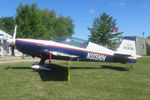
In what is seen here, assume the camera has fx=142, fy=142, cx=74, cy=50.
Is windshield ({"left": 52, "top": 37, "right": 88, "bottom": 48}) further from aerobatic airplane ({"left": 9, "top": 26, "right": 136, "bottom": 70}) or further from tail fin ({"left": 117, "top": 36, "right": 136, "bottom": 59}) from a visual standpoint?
tail fin ({"left": 117, "top": 36, "right": 136, "bottom": 59})

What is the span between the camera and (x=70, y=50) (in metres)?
9.11

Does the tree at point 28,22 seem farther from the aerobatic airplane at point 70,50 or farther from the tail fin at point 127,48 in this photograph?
the tail fin at point 127,48

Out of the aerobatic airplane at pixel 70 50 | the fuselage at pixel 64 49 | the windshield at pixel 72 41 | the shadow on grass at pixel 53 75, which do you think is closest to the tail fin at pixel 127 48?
the aerobatic airplane at pixel 70 50

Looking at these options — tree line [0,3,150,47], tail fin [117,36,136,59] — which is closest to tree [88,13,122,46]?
tree line [0,3,150,47]

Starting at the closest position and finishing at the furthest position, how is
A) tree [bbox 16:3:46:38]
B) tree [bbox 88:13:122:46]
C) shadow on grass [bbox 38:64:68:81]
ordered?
shadow on grass [bbox 38:64:68:81], tree [bbox 16:3:46:38], tree [bbox 88:13:122:46]

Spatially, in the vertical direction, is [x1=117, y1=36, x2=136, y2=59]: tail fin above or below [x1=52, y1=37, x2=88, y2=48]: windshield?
below

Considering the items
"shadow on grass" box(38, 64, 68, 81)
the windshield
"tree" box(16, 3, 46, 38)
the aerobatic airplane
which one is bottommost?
"shadow on grass" box(38, 64, 68, 81)

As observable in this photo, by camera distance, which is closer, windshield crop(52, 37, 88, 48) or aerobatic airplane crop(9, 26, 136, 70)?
aerobatic airplane crop(9, 26, 136, 70)

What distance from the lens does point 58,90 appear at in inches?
198

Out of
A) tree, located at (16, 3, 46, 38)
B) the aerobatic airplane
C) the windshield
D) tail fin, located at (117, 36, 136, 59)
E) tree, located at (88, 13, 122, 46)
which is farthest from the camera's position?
tree, located at (88, 13, 122, 46)

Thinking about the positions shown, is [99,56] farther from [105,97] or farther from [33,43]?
[105,97]

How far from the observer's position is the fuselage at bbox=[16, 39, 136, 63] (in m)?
8.62

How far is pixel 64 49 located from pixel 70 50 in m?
0.41

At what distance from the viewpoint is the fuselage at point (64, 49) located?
28.3 ft
